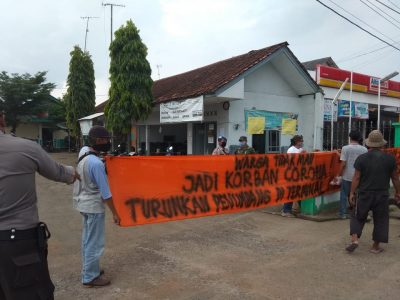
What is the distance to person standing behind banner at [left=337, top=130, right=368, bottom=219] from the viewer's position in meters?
7.49

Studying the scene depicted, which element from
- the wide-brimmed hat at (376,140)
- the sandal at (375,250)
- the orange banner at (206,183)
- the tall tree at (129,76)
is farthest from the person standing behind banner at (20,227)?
the tall tree at (129,76)

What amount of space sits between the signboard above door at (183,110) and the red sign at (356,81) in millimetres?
6935

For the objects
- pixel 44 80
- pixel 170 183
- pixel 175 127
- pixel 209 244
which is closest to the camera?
pixel 170 183

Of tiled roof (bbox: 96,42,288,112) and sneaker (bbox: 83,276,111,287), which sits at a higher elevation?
tiled roof (bbox: 96,42,288,112)

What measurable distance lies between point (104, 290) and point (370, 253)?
3867mm

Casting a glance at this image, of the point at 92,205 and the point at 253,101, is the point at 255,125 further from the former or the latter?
the point at 92,205

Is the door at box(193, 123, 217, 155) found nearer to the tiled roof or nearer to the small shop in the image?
the tiled roof

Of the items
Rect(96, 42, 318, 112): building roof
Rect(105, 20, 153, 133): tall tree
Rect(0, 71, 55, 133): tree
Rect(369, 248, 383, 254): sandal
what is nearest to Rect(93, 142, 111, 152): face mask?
Rect(369, 248, 383, 254): sandal

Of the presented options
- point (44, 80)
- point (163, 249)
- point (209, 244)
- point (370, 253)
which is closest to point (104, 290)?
point (163, 249)

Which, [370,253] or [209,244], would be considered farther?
[209,244]

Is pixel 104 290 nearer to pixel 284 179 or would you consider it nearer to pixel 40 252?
pixel 40 252

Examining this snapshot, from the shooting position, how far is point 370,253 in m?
5.87

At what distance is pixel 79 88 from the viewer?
26.1 meters

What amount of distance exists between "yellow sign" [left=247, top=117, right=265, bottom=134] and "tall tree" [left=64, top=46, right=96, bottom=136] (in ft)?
51.3
